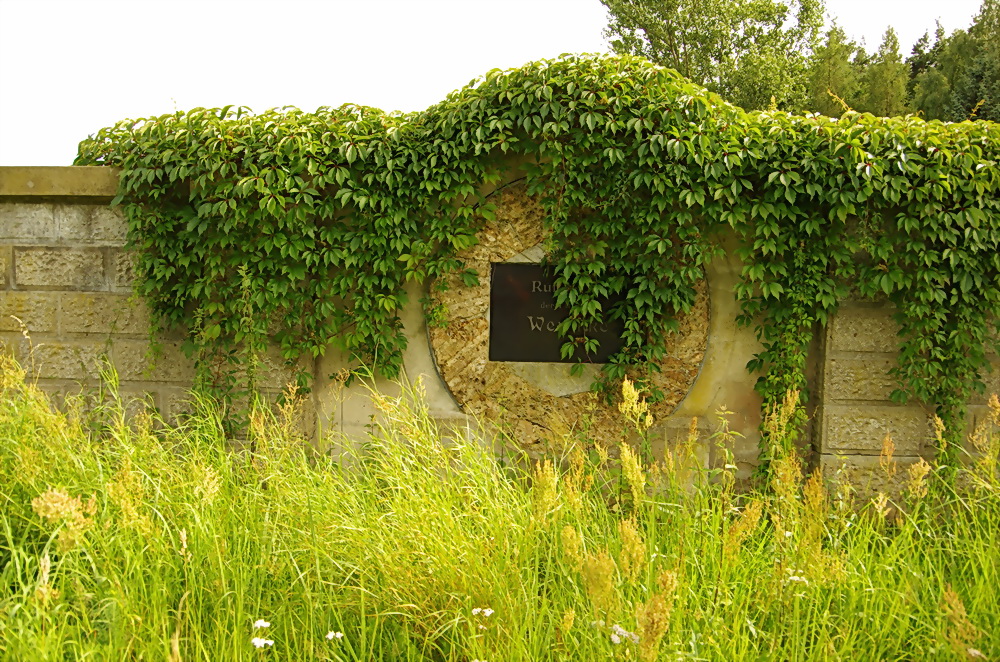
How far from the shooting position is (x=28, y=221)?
5.18 meters

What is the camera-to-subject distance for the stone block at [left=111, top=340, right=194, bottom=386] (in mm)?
5098

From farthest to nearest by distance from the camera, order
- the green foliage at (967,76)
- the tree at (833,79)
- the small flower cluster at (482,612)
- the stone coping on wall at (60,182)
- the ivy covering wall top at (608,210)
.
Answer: the tree at (833,79) < the green foliage at (967,76) < the stone coping on wall at (60,182) < the ivy covering wall top at (608,210) < the small flower cluster at (482,612)

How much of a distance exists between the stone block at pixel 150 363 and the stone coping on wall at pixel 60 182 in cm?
101

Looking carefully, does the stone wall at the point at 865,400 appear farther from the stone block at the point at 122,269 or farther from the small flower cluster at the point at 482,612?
the stone block at the point at 122,269

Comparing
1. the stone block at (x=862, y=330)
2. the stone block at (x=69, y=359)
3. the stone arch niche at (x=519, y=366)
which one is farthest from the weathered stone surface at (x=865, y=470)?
the stone block at (x=69, y=359)

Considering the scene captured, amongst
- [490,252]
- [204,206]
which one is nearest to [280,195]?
[204,206]

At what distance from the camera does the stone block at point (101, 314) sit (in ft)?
16.8

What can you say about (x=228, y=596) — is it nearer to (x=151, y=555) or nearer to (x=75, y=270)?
(x=151, y=555)

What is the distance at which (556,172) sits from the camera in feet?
15.2

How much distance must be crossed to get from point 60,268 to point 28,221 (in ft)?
1.27

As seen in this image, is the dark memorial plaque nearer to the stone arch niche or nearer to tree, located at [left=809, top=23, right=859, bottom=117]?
the stone arch niche

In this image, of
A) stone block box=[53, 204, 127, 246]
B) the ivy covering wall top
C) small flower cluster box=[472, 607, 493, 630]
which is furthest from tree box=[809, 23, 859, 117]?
small flower cluster box=[472, 607, 493, 630]

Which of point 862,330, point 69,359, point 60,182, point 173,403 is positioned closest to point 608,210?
point 862,330

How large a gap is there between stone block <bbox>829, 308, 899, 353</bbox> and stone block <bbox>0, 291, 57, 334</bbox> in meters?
5.13
